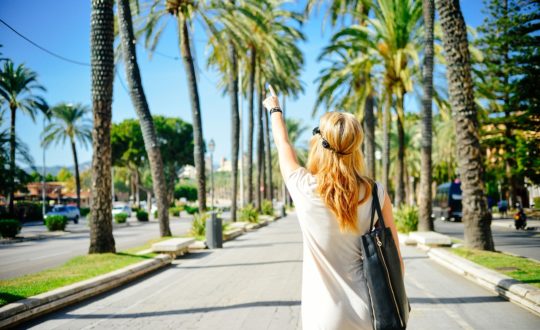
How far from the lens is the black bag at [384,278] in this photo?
2.31 meters

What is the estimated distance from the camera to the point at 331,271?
2443 millimetres

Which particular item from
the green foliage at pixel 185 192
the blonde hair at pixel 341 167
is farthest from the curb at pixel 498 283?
the green foliage at pixel 185 192

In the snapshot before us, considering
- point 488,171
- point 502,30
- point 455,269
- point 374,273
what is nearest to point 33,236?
point 455,269

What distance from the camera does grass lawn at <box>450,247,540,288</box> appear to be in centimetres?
858

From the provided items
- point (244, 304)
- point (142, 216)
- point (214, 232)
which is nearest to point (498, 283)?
point (244, 304)

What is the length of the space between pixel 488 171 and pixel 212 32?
100 ft

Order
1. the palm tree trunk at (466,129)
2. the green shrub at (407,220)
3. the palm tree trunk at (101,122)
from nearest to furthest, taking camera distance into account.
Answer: the palm tree trunk at (466,129) → the palm tree trunk at (101,122) → the green shrub at (407,220)

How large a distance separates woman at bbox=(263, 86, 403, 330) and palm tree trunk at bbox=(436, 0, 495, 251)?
1053cm

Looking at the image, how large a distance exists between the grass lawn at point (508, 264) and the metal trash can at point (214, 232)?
8170 millimetres

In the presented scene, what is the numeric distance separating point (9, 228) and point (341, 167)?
28280 millimetres

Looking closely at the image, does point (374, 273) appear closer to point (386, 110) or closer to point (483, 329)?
point (483, 329)

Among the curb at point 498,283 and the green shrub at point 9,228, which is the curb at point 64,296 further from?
the green shrub at point 9,228

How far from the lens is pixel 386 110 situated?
2581cm

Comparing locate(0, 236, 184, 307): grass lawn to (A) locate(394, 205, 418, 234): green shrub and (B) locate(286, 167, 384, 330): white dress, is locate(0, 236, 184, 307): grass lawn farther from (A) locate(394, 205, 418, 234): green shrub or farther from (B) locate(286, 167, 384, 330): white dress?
(A) locate(394, 205, 418, 234): green shrub
